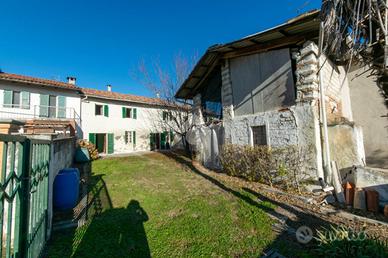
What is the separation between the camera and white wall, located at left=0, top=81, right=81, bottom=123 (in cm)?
1305

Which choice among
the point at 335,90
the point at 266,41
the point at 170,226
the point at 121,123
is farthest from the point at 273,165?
the point at 121,123

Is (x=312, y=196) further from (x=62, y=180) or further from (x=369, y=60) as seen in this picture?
(x=62, y=180)

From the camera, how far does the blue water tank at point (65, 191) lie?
4469 mm

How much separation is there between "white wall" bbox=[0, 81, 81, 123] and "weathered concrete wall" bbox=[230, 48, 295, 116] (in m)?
13.9

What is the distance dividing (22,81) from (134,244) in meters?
15.9

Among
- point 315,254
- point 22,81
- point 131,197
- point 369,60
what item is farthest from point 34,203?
point 22,81

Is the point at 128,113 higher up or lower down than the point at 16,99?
lower down

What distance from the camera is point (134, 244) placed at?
3193 millimetres

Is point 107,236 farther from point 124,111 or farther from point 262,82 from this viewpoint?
point 124,111

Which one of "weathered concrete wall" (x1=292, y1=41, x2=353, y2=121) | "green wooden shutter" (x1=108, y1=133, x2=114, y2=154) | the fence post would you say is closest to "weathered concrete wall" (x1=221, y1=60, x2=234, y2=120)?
"weathered concrete wall" (x1=292, y1=41, x2=353, y2=121)

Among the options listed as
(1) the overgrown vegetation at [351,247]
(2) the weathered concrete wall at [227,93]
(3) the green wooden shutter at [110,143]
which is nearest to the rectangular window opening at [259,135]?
(2) the weathered concrete wall at [227,93]

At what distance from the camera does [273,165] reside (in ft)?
19.6

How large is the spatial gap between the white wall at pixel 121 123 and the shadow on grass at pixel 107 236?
13.8 m

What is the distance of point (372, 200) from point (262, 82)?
4.55 m
